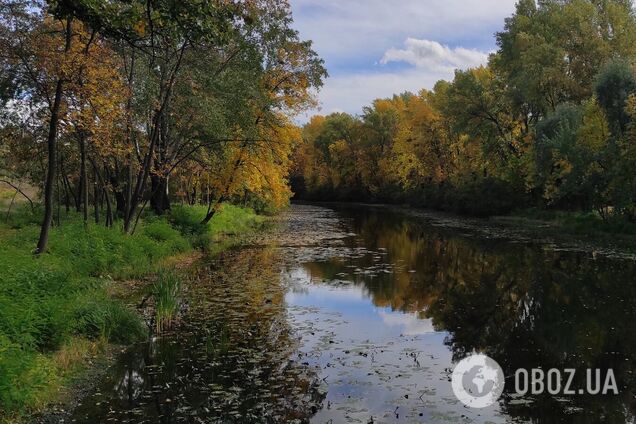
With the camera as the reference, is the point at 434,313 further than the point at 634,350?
Yes

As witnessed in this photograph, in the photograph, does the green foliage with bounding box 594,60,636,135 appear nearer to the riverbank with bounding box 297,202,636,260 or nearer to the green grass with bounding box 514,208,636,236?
the green grass with bounding box 514,208,636,236

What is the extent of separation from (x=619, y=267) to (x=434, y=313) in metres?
11.3

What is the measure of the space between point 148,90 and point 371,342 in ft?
47.9

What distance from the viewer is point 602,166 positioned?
31734mm

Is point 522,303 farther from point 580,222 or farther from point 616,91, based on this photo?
point 580,222

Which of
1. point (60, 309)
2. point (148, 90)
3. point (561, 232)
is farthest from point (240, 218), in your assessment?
point (60, 309)

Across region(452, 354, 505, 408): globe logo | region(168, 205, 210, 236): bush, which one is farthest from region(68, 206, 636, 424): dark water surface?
region(168, 205, 210, 236): bush

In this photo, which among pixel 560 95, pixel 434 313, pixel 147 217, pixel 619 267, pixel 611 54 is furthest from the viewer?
pixel 560 95

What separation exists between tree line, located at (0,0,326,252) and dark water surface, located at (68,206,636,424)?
6.30 meters

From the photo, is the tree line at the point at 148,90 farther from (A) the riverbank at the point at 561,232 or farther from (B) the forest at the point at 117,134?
(A) the riverbank at the point at 561,232

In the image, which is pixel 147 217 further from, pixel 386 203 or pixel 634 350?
pixel 386 203

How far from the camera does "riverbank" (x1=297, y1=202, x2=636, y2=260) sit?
27.2 meters

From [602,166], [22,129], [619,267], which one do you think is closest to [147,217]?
[22,129]

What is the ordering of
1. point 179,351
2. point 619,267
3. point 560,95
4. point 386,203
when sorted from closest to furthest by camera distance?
1. point 179,351
2. point 619,267
3. point 560,95
4. point 386,203
